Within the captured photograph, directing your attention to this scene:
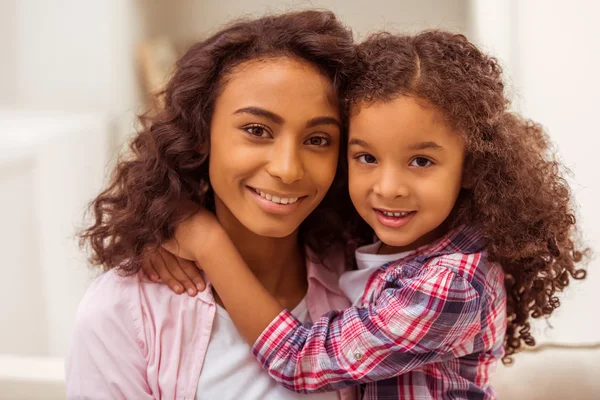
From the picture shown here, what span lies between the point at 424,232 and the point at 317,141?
0.25 meters

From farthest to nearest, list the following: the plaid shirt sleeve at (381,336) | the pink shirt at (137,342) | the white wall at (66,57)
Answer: the white wall at (66,57)
the pink shirt at (137,342)
the plaid shirt sleeve at (381,336)

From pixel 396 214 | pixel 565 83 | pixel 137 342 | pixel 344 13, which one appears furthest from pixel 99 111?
pixel 396 214

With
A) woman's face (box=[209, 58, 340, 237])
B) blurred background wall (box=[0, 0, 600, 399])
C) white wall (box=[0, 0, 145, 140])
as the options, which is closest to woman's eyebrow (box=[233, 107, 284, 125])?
woman's face (box=[209, 58, 340, 237])

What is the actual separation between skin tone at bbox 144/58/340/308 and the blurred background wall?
1.49ft

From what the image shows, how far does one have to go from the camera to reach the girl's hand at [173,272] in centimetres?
145

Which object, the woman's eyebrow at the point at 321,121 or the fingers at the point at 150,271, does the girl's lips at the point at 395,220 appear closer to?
the woman's eyebrow at the point at 321,121

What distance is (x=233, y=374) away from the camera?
1406mm

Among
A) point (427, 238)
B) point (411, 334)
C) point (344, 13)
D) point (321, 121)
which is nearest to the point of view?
point (411, 334)

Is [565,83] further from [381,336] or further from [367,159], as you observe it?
[381,336]

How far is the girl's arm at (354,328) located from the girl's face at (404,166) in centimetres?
10

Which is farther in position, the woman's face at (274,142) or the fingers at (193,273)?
the fingers at (193,273)

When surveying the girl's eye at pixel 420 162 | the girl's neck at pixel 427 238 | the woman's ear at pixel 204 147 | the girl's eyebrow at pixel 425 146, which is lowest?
the girl's neck at pixel 427 238

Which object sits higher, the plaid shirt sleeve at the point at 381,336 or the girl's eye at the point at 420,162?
the girl's eye at the point at 420,162

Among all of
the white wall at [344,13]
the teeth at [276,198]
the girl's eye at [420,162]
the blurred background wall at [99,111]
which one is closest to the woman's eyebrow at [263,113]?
the teeth at [276,198]
